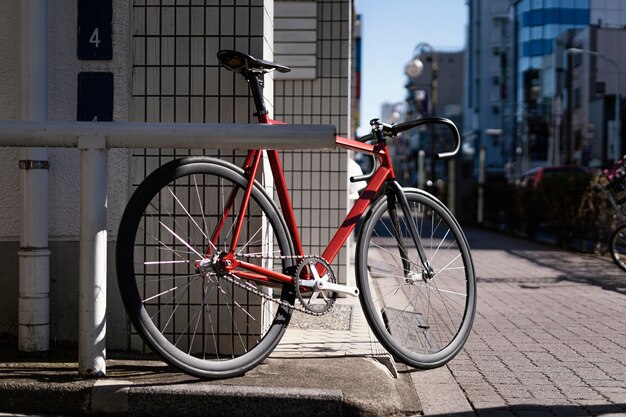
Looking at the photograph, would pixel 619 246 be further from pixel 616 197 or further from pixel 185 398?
pixel 185 398

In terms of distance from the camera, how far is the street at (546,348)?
3.92 metres

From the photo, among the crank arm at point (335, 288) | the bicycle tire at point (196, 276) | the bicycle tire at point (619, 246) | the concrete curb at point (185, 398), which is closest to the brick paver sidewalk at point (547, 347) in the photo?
the bicycle tire at point (619, 246)

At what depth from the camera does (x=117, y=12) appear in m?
4.28

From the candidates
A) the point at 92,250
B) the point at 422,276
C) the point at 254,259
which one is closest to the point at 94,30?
the point at 92,250

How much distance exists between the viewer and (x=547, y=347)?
5383mm

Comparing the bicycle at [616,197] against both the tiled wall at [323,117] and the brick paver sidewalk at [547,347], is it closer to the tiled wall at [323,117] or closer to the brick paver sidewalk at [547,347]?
the brick paver sidewalk at [547,347]

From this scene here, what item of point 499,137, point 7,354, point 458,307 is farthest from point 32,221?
point 499,137

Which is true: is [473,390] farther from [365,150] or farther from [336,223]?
[336,223]

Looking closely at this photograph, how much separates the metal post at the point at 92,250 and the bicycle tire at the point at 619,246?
8063mm

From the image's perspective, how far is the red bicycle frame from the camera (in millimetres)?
3887

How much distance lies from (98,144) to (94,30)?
92 cm

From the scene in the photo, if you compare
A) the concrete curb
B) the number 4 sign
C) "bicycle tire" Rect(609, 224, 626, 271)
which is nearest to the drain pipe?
the number 4 sign

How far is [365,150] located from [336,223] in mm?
3031

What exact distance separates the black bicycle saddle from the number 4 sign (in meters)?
0.69
